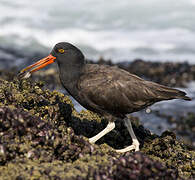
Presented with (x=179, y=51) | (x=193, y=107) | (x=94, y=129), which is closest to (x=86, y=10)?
(x=179, y=51)

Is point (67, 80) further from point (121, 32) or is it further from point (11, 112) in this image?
point (121, 32)

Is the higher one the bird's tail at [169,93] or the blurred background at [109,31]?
the bird's tail at [169,93]

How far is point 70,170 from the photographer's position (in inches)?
108

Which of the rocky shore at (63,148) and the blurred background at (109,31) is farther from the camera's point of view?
the blurred background at (109,31)

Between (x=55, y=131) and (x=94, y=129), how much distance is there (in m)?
1.33

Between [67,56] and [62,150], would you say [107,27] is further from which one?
[62,150]

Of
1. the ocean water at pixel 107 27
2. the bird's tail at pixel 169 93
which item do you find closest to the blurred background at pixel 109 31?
the ocean water at pixel 107 27

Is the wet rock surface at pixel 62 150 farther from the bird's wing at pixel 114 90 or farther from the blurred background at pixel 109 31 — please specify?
the blurred background at pixel 109 31

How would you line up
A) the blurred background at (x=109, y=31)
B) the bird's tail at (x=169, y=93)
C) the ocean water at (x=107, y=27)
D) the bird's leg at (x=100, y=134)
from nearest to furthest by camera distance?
the bird's leg at (x=100, y=134) < the bird's tail at (x=169, y=93) < the blurred background at (x=109, y=31) < the ocean water at (x=107, y=27)

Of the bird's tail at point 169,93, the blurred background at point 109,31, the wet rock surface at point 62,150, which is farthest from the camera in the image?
the blurred background at point 109,31

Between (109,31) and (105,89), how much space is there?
91.0ft

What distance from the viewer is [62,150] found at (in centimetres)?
320

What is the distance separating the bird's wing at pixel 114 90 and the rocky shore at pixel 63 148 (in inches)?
23.1

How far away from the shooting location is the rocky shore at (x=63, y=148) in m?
2.68
